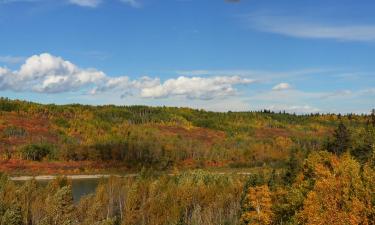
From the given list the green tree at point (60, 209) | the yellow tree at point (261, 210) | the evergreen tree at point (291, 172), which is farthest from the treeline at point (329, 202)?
the green tree at point (60, 209)

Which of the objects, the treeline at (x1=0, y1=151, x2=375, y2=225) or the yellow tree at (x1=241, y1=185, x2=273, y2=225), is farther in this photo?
the yellow tree at (x1=241, y1=185, x2=273, y2=225)

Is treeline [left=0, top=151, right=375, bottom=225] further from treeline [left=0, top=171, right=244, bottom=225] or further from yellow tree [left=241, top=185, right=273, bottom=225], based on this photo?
treeline [left=0, top=171, right=244, bottom=225]

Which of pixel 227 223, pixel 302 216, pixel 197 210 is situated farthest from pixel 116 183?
pixel 302 216

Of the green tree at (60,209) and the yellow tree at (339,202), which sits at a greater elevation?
the yellow tree at (339,202)

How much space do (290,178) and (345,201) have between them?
151 ft

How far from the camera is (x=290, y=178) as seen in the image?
94.1m

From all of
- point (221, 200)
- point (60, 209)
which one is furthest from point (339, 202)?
point (221, 200)

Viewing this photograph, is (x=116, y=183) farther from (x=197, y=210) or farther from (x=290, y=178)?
(x=290, y=178)

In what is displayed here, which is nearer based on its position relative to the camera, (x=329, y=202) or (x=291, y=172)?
(x=329, y=202)

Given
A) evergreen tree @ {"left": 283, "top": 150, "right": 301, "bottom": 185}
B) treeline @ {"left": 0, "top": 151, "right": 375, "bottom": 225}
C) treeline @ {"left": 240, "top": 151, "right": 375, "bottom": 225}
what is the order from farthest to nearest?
evergreen tree @ {"left": 283, "top": 150, "right": 301, "bottom": 185} → treeline @ {"left": 0, "top": 151, "right": 375, "bottom": 225} → treeline @ {"left": 240, "top": 151, "right": 375, "bottom": 225}

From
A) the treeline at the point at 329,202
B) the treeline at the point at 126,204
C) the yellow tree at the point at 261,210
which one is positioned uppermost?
the treeline at the point at 329,202

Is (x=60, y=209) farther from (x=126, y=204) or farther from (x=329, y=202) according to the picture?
(x=329, y=202)

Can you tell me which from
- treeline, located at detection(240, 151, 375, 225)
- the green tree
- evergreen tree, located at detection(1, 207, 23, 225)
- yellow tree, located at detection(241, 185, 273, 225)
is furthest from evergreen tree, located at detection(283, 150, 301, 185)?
evergreen tree, located at detection(1, 207, 23, 225)

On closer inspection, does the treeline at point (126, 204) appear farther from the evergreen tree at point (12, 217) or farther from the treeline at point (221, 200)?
the treeline at point (221, 200)
